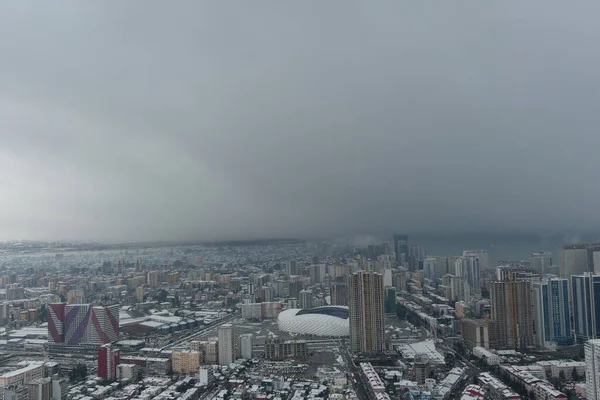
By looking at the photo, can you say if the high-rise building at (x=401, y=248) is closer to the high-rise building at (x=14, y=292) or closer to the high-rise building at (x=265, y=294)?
the high-rise building at (x=265, y=294)

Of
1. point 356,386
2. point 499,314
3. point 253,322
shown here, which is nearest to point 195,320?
point 253,322

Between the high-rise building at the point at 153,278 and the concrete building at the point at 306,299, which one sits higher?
the high-rise building at the point at 153,278

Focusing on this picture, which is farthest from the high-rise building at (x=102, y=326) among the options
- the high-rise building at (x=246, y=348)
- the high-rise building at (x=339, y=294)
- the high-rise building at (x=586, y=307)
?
the high-rise building at (x=586, y=307)

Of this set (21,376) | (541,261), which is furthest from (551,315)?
(21,376)

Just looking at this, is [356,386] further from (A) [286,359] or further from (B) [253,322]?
(B) [253,322]

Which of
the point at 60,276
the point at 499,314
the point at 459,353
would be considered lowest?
the point at 459,353

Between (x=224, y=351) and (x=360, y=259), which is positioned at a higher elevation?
(x=360, y=259)

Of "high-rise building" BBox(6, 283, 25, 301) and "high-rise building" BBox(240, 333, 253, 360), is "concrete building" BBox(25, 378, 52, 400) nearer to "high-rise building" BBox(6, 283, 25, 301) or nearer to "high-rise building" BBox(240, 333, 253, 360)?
"high-rise building" BBox(240, 333, 253, 360)
